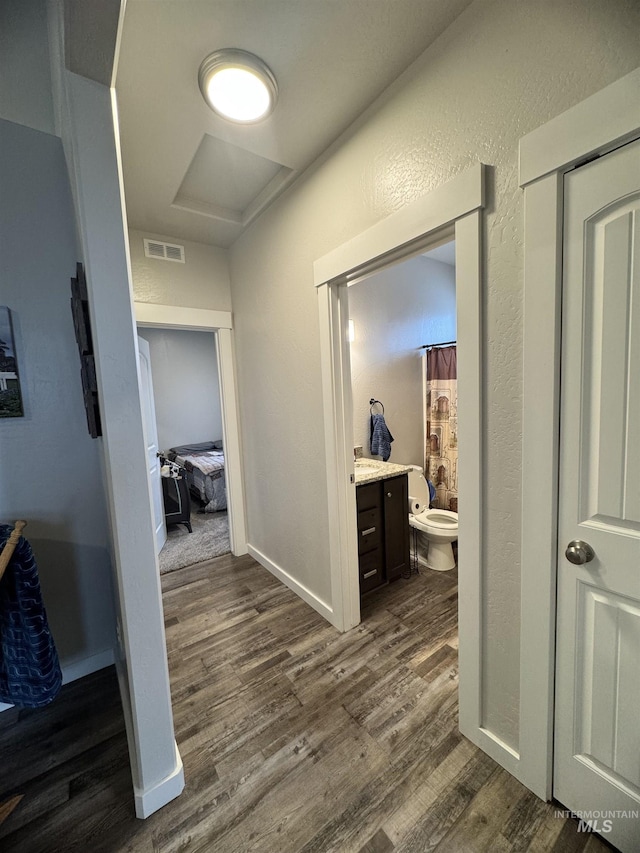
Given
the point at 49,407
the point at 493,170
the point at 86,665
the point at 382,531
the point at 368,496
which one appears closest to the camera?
the point at 493,170

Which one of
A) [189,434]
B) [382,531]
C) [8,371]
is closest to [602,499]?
[382,531]

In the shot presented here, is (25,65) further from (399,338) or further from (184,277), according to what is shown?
(399,338)

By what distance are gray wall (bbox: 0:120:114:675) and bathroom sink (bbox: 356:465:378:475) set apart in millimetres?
1627

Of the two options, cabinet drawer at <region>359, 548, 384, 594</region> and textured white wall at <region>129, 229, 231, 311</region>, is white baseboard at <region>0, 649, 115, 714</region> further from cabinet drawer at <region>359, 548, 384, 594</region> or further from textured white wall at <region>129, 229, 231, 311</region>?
textured white wall at <region>129, 229, 231, 311</region>

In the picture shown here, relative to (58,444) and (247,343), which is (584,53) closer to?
(247,343)

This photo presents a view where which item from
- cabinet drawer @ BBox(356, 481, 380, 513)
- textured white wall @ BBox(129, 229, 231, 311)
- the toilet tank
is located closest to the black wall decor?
textured white wall @ BBox(129, 229, 231, 311)

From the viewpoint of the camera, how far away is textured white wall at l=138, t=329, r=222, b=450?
5.72m

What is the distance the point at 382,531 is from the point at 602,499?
1.58 m

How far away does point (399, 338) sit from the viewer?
11.2 feet

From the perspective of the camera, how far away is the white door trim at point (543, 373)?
878 mm

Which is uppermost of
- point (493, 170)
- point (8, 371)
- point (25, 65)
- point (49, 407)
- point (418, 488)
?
point (25, 65)

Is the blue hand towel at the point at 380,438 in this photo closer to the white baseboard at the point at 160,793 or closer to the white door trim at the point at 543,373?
the white door trim at the point at 543,373

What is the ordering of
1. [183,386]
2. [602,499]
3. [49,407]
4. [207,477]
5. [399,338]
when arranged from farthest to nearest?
[183,386]
[207,477]
[399,338]
[49,407]
[602,499]

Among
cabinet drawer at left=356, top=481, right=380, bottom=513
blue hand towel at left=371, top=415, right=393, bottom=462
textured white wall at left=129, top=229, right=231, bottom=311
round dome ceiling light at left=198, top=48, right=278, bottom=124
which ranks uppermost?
round dome ceiling light at left=198, top=48, right=278, bottom=124
